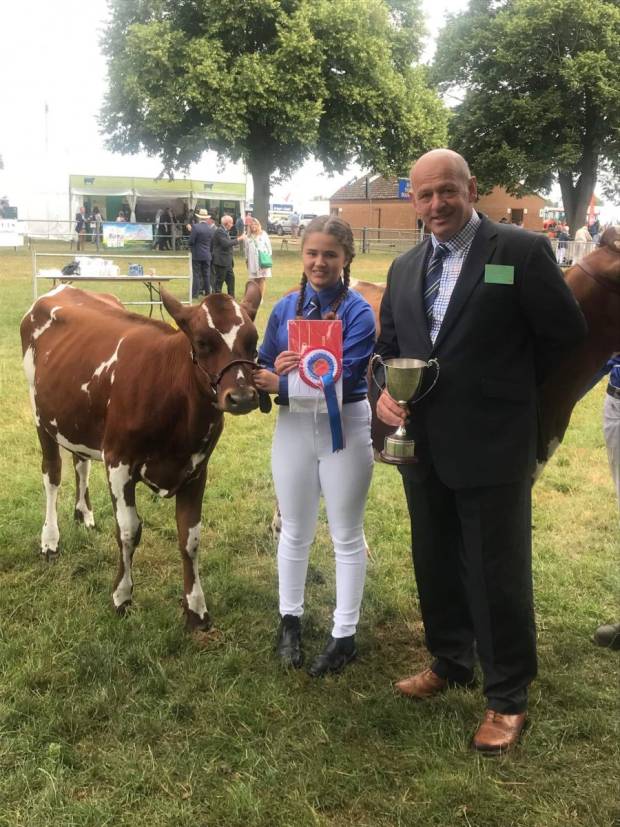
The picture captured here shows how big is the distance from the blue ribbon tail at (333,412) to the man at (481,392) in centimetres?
22

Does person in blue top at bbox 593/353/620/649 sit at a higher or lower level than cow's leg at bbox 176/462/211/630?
higher

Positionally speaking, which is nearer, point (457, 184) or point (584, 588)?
point (457, 184)

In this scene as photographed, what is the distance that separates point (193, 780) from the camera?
9.12 feet

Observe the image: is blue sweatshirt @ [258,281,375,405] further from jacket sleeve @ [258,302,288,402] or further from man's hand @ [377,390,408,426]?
man's hand @ [377,390,408,426]

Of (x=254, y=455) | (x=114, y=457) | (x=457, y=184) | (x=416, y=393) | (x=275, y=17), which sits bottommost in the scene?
(x=254, y=455)

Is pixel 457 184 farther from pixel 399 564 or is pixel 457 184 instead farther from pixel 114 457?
pixel 399 564

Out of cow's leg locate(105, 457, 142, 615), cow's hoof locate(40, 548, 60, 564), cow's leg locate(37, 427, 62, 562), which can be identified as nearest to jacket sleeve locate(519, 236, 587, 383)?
cow's leg locate(105, 457, 142, 615)

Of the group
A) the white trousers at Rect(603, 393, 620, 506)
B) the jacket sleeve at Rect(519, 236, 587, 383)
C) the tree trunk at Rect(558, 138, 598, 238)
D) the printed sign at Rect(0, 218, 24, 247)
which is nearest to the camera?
the jacket sleeve at Rect(519, 236, 587, 383)

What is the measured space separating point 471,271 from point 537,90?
124ft

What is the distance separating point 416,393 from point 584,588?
2412mm

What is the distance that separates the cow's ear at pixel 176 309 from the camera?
3.27 metres

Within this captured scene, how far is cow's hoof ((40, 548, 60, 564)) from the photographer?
4.65 metres

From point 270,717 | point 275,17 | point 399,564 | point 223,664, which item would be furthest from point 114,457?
point 275,17

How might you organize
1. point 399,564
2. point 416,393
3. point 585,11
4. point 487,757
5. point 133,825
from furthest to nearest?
point 585,11
point 399,564
point 487,757
point 416,393
point 133,825
